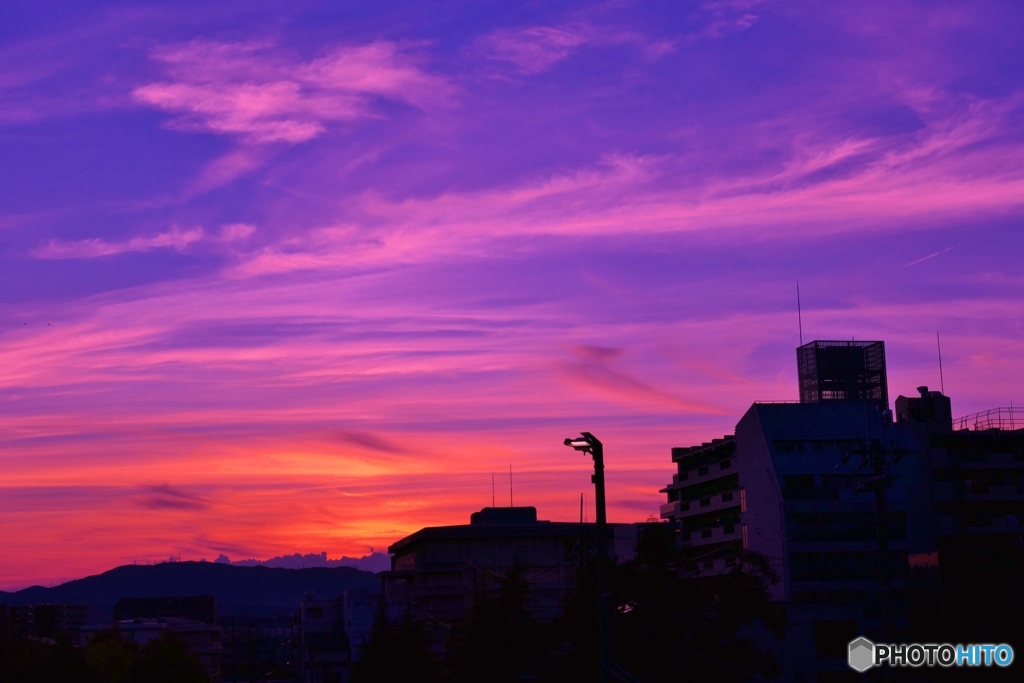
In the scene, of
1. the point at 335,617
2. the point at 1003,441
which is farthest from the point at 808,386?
the point at 335,617

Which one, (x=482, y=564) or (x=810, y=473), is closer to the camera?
(x=810, y=473)

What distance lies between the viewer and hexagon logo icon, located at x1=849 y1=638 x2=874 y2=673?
4253cm

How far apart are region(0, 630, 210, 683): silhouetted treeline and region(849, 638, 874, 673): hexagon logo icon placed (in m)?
50.2

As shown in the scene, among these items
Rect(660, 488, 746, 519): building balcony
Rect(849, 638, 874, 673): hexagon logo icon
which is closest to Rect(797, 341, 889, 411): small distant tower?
Rect(660, 488, 746, 519): building balcony

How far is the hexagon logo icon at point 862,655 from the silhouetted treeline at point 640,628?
3.53 meters

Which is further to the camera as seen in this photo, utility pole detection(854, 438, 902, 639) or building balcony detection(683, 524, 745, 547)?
building balcony detection(683, 524, 745, 547)

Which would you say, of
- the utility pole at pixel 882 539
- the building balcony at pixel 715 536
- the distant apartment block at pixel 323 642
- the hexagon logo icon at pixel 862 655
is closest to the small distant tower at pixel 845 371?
the building balcony at pixel 715 536

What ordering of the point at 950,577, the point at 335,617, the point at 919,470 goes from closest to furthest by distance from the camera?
the point at 950,577
the point at 919,470
the point at 335,617

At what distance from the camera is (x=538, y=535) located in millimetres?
103375

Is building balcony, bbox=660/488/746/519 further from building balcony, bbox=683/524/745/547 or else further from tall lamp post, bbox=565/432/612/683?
tall lamp post, bbox=565/432/612/683

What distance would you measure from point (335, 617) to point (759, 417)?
5572 cm

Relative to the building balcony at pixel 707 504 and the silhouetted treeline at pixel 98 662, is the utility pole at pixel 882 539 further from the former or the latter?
the silhouetted treeline at pixel 98 662

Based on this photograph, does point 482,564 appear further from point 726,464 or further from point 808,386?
point 808,386

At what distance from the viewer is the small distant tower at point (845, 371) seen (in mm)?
126375
